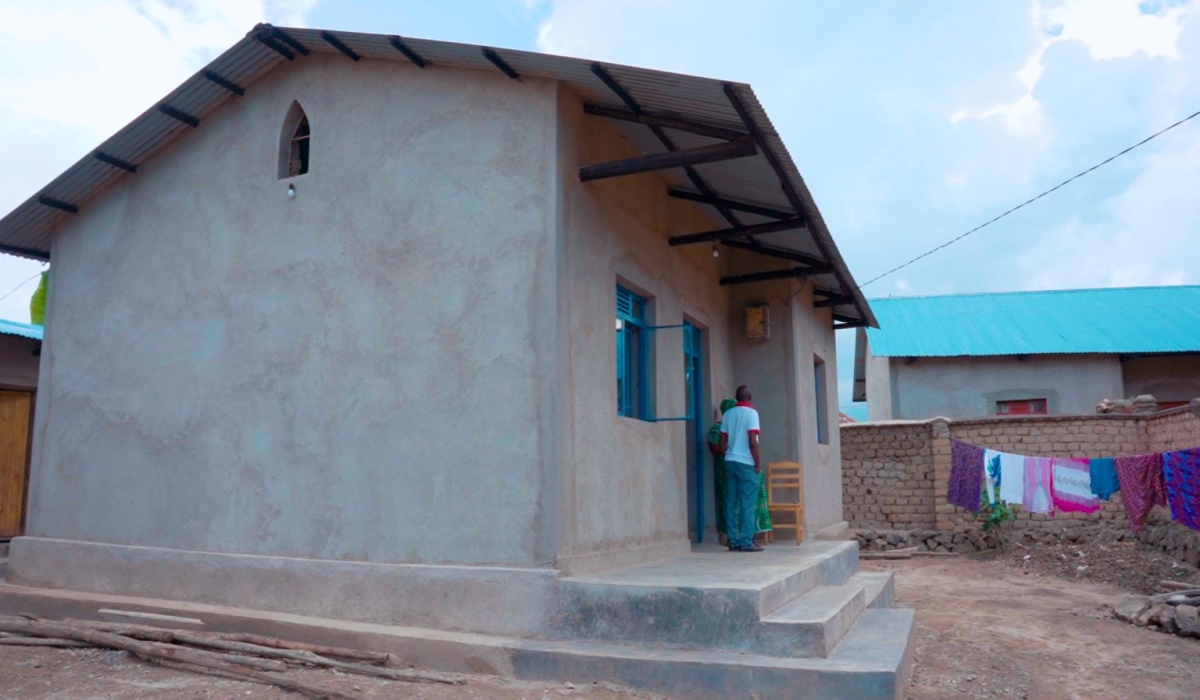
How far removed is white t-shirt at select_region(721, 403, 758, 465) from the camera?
27.8ft

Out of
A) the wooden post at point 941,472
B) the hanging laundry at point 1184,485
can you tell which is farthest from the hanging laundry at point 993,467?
the hanging laundry at point 1184,485

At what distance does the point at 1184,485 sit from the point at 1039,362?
1190 centimetres

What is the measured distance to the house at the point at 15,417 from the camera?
1165 cm

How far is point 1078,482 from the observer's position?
13.0 m

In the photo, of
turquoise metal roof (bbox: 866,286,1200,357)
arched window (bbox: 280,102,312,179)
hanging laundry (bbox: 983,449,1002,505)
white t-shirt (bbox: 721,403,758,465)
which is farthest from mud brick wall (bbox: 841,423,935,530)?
arched window (bbox: 280,102,312,179)

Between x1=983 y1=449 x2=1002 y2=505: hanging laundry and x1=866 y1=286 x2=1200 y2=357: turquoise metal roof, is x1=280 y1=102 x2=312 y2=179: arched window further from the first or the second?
x1=866 y1=286 x2=1200 y2=357: turquoise metal roof

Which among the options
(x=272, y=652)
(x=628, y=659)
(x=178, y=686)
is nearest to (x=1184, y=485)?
(x=628, y=659)

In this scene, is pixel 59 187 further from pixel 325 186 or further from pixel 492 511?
pixel 492 511

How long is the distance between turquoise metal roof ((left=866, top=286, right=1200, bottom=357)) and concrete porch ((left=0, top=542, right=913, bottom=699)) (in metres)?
17.0

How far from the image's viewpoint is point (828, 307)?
13.1 m

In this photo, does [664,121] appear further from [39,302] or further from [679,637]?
[39,302]

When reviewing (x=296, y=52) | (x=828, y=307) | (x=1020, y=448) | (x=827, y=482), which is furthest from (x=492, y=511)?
(x=1020, y=448)

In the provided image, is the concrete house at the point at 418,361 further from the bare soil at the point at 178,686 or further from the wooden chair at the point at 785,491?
the wooden chair at the point at 785,491

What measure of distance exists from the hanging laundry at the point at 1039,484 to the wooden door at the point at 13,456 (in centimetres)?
1399
